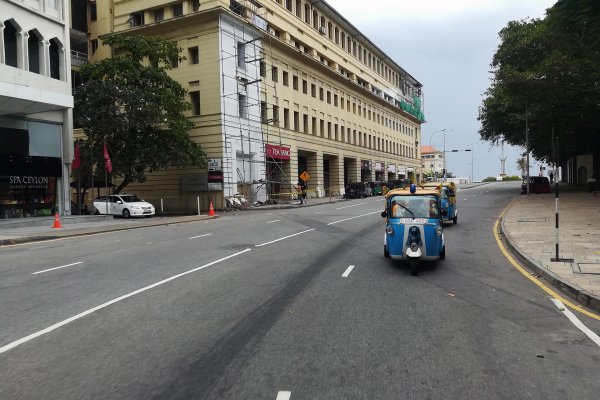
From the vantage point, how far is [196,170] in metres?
39.8

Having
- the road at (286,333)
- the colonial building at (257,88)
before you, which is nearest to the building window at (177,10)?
the colonial building at (257,88)

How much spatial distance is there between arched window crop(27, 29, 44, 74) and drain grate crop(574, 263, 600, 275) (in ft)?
87.3

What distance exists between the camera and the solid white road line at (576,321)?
560cm

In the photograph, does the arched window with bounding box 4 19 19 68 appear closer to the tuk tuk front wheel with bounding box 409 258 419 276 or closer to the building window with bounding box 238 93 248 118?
the building window with bounding box 238 93 248 118

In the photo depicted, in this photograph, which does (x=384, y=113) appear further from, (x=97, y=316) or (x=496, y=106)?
(x=97, y=316)

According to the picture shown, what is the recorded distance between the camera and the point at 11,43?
24.2 meters

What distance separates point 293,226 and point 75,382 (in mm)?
15921

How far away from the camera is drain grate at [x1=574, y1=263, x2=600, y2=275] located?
29.2 feet

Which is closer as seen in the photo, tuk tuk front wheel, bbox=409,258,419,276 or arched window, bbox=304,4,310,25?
tuk tuk front wheel, bbox=409,258,419,276

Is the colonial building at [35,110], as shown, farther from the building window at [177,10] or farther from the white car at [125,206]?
the building window at [177,10]

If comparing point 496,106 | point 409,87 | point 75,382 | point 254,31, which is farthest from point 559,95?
point 409,87

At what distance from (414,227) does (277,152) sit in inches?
1432

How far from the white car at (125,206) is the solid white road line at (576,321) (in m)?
27.3

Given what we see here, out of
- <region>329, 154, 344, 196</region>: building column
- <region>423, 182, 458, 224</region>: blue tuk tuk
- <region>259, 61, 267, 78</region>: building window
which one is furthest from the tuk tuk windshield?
<region>329, 154, 344, 196</region>: building column
